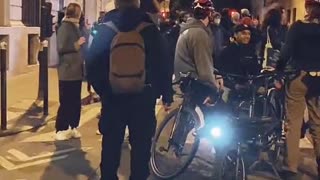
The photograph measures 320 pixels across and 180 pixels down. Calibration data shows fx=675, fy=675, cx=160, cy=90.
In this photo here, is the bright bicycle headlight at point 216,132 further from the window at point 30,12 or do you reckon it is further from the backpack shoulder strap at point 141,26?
the window at point 30,12

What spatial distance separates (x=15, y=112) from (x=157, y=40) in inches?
251

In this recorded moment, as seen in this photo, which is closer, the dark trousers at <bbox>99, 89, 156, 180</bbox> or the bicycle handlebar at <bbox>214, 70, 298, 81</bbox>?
the dark trousers at <bbox>99, 89, 156, 180</bbox>

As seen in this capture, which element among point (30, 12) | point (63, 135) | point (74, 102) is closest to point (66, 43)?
point (74, 102)

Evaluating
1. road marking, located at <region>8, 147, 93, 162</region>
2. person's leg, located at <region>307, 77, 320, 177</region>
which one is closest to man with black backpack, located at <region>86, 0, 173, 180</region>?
person's leg, located at <region>307, 77, 320, 177</region>

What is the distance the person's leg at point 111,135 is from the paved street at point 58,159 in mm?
1273

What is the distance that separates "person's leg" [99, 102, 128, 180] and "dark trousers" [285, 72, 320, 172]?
89.8 inches

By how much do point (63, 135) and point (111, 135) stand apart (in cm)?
355

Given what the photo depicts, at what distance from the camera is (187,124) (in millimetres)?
6973

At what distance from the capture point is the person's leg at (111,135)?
5.67 m

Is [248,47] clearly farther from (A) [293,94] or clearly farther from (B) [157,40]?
(B) [157,40]

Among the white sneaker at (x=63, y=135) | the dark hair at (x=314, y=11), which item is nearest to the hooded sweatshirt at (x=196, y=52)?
the dark hair at (x=314, y=11)

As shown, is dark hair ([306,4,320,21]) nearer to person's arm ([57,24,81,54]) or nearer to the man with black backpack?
the man with black backpack

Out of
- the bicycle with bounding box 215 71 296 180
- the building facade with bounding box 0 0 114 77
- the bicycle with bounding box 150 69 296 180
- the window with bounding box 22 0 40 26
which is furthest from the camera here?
the window with bounding box 22 0 40 26

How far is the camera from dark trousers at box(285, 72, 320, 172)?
712 centimetres
